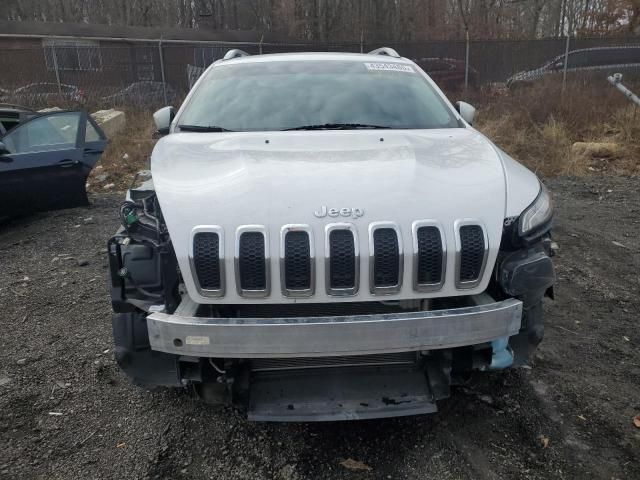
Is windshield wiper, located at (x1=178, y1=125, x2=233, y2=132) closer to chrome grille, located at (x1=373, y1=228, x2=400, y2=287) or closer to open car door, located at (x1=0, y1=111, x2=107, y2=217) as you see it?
chrome grille, located at (x1=373, y1=228, x2=400, y2=287)

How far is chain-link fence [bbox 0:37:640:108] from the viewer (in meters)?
14.2

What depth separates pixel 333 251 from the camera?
2.16 m

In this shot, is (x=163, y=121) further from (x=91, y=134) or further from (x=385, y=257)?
(x=91, y=134)

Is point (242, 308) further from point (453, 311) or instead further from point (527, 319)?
point (527, 319)

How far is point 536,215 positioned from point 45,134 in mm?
5625

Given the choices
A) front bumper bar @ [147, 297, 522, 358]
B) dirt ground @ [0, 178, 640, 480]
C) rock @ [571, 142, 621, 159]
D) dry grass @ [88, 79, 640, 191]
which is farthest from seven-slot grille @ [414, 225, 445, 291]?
rock @ [571, 142, 621, 159]

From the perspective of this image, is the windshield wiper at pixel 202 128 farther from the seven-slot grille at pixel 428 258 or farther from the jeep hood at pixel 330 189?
the seven-slot grille at pixel 428 258

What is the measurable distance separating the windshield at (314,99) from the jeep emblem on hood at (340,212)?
1306 mm

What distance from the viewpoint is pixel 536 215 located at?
2465mm

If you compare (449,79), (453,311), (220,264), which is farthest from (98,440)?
(449,79)

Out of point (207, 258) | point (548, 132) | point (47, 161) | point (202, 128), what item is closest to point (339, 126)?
point (202, 128)

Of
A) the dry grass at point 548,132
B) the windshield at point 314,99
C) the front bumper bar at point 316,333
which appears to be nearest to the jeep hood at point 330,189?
the front bumper bar at point 316,333

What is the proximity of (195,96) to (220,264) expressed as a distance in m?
2.16

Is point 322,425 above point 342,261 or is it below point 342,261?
below
